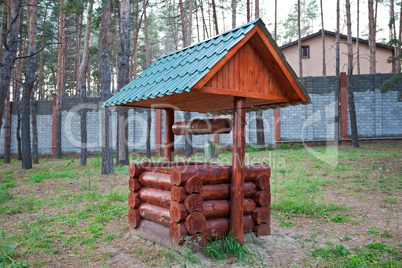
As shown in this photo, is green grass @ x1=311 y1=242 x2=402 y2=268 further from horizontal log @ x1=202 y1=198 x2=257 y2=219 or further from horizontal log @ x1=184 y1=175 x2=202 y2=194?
horizontal log @ x1=184 y1=175 x2=202 y2=194

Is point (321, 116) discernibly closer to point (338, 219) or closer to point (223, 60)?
point (338, 219)

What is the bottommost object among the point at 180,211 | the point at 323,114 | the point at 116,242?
the point at 116,242

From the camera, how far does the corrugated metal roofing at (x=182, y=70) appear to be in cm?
398

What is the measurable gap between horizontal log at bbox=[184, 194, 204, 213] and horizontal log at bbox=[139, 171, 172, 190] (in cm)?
52

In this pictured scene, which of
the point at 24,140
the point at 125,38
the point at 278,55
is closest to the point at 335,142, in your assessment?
the point at 125,38

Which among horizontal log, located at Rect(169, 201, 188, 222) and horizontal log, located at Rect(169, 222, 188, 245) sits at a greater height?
horizontal log, located at Rect(169, 201, 188, 222)

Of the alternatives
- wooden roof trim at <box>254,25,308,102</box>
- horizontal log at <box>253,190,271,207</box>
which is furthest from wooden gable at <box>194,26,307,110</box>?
horizontal log at <box>253,190,271,207</box>

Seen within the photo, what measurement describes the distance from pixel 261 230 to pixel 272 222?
1214 millimetres

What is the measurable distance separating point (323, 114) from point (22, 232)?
53.0 feet

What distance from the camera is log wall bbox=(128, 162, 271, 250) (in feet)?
14.3

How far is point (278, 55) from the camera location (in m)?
4.58

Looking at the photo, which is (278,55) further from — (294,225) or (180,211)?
(294,225)

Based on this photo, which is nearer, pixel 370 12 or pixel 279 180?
pixel 279 180

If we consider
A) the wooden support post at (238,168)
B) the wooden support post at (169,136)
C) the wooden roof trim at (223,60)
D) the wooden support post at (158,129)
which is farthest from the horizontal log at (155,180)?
the wooden support post at (158,129)
